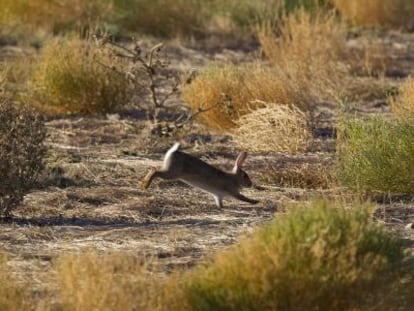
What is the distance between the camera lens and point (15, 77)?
2020 centimetres

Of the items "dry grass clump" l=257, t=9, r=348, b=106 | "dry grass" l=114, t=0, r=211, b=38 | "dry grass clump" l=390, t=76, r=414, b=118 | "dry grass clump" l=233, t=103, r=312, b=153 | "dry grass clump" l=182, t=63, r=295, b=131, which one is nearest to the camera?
"dry grass clump" l=233, t=103, r=312, b=153

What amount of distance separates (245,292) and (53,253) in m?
2.69

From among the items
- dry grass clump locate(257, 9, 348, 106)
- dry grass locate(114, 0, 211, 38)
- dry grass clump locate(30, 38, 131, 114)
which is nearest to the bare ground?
dry grass clump locate(30, 38, 131, 114)

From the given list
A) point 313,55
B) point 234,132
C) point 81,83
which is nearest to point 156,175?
point 234,132

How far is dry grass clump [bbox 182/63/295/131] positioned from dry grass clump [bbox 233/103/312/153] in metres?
0.75

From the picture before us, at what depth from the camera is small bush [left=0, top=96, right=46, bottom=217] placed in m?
11.8

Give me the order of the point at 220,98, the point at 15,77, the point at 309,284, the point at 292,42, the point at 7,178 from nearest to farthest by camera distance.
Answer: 1. the point at 309,284
2. the point at 7,178
3. the point at 220,98
4. the point at 15,77
5. the point at 292,42

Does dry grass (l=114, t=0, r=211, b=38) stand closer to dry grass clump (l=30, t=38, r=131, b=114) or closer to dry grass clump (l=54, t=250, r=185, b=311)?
dry grass clump (l=30, t=38, r=131, b=114)

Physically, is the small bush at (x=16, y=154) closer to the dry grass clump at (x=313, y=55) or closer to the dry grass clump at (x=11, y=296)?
the dry grass clump at (x=11, y=296)


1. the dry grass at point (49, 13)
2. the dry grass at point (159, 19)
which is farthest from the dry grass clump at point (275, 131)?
the dry grass at point (159, 19)

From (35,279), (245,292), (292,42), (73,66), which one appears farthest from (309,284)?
(292,42)

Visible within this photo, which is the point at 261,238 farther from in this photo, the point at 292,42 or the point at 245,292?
the point at 292,42

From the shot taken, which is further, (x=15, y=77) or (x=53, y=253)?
(x=15, y=77)

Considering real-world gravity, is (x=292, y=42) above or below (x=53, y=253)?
above
